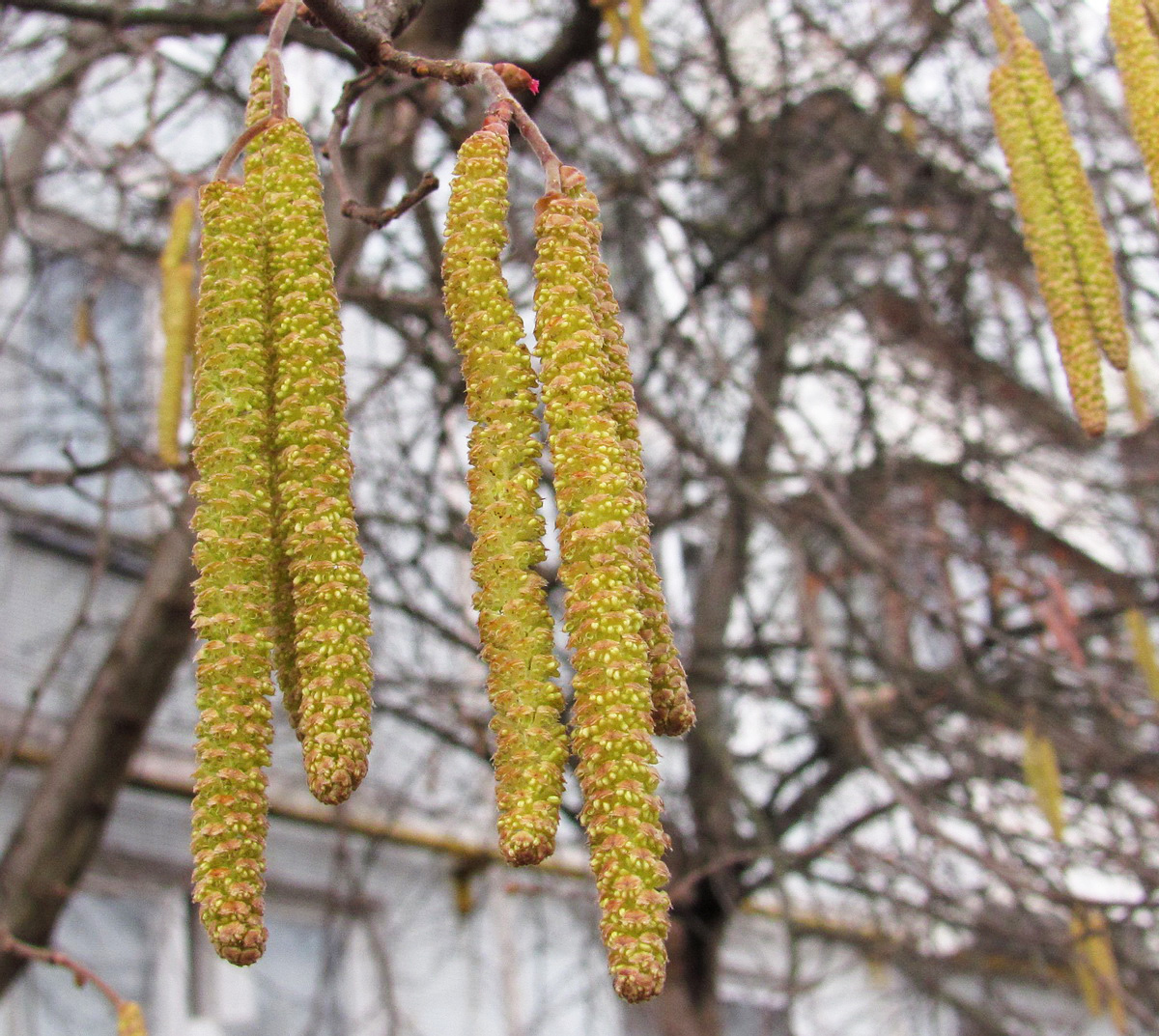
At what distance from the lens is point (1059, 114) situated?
1.66 metres

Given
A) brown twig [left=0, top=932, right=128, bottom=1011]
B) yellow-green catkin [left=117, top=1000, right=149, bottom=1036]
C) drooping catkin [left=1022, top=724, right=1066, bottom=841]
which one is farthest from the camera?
drooping catkin [left=1022, top=724, right=1066, bottom=841]

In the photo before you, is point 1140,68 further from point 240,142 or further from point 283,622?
point 283,622

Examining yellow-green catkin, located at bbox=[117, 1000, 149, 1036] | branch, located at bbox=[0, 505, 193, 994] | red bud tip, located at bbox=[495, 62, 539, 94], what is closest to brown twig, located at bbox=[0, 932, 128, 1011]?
yellow-green catkin, located at bbox=[117, 1000, 149, 1036]

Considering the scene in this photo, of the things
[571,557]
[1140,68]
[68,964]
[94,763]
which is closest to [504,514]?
[571,557]

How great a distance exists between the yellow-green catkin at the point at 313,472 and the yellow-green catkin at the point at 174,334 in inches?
42.6

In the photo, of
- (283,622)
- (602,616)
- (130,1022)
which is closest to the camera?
(602,616)

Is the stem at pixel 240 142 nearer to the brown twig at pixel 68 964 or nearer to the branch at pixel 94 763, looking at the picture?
the brown twig at pixel 68 964

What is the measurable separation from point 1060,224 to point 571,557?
90 cm

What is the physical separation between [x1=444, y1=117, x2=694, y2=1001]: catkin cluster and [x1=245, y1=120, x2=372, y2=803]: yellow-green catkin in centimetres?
10

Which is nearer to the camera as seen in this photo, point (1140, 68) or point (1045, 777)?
point (1140, 68)

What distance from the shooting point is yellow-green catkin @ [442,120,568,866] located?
3.16 feet

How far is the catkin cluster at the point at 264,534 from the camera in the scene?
944 millimetres

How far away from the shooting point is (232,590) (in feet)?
3.31

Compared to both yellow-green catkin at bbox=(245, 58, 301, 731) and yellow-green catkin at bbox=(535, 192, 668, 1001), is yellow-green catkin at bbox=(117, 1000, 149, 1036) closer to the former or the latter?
yellow-green catkin at bbox=(245, 58, 301, 731)
